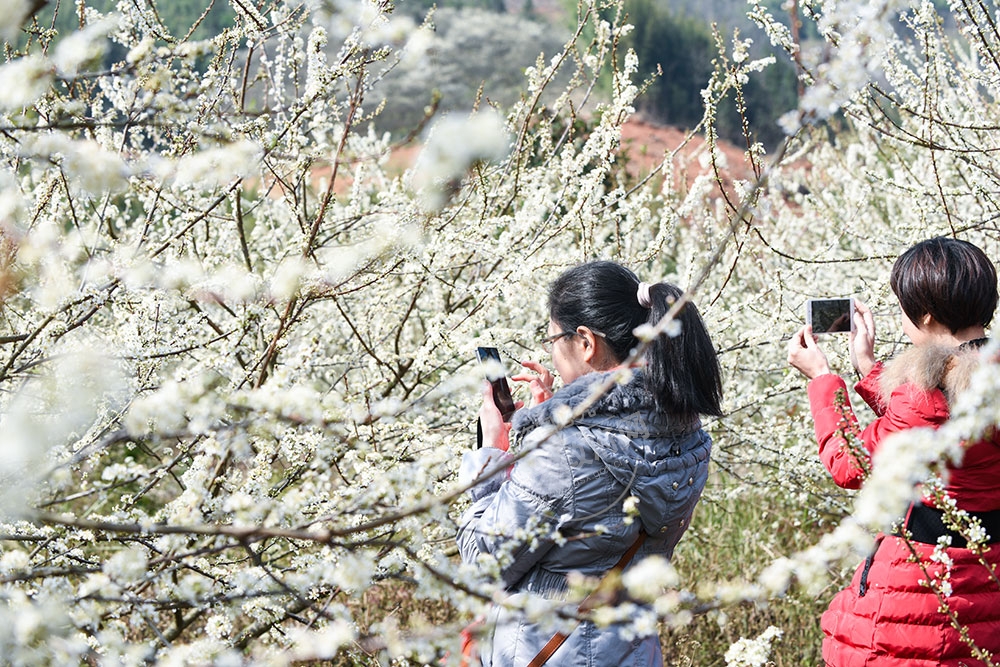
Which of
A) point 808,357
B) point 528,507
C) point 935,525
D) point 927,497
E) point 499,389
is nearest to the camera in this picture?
point 528,507

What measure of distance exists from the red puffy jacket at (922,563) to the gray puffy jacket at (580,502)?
43cm

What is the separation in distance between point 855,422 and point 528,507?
2.69 ft

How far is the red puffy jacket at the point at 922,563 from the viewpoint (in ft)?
6.58

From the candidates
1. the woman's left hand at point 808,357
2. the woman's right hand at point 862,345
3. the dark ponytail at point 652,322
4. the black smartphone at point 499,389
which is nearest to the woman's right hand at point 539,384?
the black smartphone at point 499,389

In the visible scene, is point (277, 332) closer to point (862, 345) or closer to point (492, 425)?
point (492, 425)

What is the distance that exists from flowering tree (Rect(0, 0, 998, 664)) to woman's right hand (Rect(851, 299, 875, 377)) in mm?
358

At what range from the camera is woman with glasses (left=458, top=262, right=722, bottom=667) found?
1.84m

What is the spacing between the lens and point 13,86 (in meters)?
1.35

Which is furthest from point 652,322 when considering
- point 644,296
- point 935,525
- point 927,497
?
point 935,525

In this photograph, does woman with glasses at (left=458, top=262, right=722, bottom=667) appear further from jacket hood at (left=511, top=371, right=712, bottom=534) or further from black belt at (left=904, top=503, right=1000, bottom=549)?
black belt at (left=904, top=503, right=1000, bottom=549)

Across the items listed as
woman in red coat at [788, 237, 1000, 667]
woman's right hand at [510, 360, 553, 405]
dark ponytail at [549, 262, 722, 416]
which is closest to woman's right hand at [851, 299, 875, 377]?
woman in red coat at [788, 237, 1000, 667]

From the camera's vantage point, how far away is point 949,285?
2.11 meters

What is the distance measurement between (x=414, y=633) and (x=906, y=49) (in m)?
4.16

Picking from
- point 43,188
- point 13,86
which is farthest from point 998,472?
point 43,188
